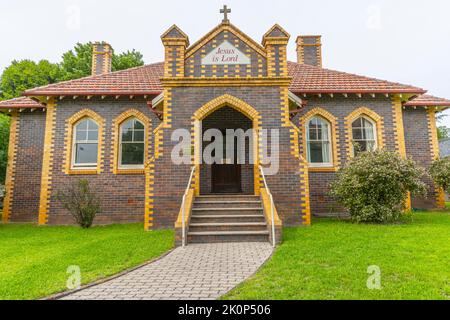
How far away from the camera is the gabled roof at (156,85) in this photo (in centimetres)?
1173

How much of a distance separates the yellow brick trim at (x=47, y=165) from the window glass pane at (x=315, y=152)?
1083 centimetres

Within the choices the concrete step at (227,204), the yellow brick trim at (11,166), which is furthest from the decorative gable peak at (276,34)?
the yellow brick trim at (11,166)

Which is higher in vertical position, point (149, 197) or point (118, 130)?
point (118, 130)

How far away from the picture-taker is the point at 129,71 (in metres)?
14.0

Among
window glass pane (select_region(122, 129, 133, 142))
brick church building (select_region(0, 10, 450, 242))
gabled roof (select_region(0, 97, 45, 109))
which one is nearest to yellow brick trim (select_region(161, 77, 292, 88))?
brick church building (select_region(0, 10, 450, 242))

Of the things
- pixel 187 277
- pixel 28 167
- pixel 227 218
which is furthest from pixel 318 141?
pixel 28 167

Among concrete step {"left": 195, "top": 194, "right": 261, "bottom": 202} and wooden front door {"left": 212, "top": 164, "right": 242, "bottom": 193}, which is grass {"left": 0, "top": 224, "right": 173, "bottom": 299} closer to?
concrete step {"left": 195, "top": 194, "right": 261, "bottom": 202}

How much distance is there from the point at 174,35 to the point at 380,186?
838cm

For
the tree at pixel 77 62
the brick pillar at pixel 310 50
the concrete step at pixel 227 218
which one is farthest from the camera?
the tree at pixel 77 62

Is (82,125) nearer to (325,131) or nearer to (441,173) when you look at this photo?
(325,131)

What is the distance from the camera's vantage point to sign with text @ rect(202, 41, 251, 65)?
971 centimetres

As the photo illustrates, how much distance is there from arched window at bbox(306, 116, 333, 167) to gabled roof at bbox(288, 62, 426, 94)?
1.35 meters

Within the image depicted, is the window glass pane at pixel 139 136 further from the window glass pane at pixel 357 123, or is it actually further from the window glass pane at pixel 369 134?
the window glass pane at pixel 369 134

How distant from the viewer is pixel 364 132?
40.3ft
